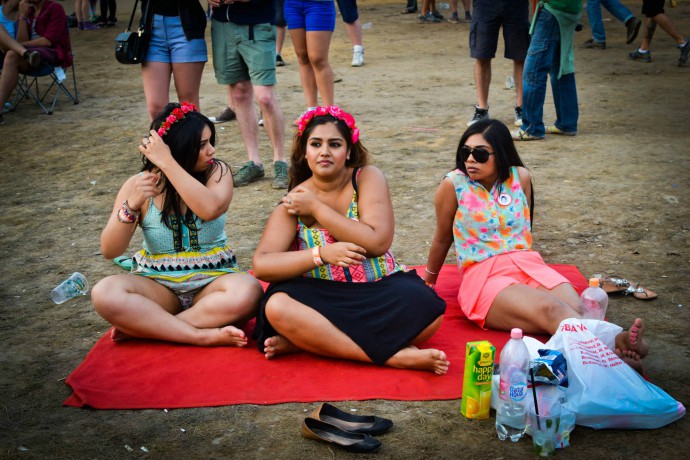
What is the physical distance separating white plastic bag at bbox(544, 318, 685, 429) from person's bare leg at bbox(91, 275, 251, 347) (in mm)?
1502

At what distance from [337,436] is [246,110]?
3.74 meters

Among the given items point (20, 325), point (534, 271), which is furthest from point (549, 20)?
point (20, 325)

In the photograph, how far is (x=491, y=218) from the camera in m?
4.02

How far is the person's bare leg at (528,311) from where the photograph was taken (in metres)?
3.64

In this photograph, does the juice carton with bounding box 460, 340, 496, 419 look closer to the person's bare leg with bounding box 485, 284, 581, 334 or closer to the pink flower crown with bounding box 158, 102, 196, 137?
the person's bare leg with bounding box 485, 284, 581, 334

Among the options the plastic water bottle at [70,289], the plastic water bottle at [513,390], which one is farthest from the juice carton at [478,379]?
the plastic water bottle at [70,289]

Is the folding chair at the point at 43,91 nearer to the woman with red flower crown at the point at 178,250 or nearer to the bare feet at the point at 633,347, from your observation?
the woman with red flower crown at the point at 178,250

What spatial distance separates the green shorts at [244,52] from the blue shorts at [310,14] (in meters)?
0.81

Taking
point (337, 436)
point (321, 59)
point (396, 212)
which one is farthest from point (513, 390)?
point (321, 59)

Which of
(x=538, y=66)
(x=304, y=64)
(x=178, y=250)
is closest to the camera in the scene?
(x=178, y=250)

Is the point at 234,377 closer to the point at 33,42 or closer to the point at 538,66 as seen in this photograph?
the point at 538,66

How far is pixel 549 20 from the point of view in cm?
686

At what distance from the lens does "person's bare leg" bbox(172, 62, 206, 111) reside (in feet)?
18.3

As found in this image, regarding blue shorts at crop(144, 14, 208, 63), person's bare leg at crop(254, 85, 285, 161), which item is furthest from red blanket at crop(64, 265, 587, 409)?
person's bare leg at crop(254, 85, 285, 161)
